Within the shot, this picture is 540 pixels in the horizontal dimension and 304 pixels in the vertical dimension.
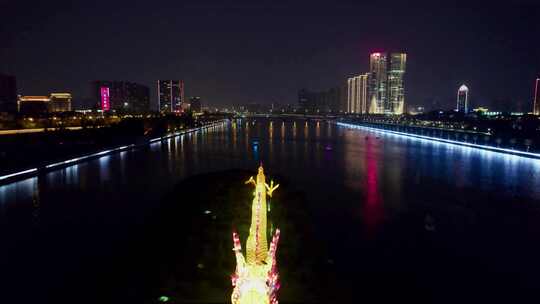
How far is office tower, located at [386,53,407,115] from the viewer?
13425 cm

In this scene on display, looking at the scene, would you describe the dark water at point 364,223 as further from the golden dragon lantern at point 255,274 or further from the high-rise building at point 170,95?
the high-rise building at point 170,95

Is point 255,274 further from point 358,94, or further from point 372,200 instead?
point 358,94

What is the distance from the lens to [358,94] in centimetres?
15250

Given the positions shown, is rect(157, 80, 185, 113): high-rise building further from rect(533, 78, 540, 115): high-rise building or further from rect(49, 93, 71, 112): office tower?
rect(533, 78, 540, 115): high-rise building

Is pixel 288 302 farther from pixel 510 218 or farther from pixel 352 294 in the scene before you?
pixel 510 218

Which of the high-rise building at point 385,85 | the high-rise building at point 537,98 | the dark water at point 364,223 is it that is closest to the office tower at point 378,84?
the high-rise building at point 385,85

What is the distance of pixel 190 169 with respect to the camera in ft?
66.7

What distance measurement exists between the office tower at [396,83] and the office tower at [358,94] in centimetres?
952

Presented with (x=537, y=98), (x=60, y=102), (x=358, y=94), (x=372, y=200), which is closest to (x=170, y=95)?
(x=60, y=102)

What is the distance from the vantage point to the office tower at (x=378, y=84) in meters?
136

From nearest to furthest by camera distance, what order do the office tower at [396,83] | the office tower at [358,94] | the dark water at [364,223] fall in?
the dark water at [364,223] → the office tower at [396,83] → the office tower at [358,94]

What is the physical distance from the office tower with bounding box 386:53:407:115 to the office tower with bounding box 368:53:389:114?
1397 mm

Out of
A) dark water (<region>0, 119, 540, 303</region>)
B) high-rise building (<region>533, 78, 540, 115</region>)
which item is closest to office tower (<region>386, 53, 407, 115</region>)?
high-rise building (<region>533, 78, 540, 115</region>)

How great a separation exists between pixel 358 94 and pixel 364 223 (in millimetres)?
147025
